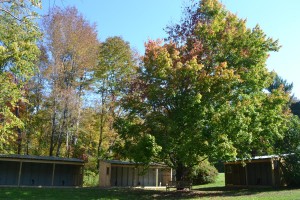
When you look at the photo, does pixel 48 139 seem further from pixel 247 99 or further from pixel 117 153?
pixel 247 99

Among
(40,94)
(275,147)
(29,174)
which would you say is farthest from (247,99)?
(40,94)

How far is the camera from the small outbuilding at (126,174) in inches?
1125

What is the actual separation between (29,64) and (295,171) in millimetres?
19251

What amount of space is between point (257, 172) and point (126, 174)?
11913 millimetres

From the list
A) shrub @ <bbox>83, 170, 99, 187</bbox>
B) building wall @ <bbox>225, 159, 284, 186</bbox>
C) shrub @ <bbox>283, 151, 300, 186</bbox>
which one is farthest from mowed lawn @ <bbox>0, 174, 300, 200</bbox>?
shrub @ <bbox>83, 170, 99, 187</bbox>

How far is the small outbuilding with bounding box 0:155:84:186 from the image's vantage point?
2610cm

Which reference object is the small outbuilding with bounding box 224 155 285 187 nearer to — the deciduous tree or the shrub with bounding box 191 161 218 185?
the shrub with bounding box 191 161 218 185

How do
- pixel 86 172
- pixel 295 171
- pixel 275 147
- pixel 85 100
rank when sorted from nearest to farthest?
pixel 295 171
pixel 275 147
pixel 86 172
pixel 85 100

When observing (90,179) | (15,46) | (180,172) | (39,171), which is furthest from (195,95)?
(90,179)

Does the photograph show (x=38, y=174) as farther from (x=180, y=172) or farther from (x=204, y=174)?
(x=204, y=174)

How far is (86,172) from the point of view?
3397 centimetres

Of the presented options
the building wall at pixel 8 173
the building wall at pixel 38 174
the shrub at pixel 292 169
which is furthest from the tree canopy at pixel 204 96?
the building wall at pixel 8 173

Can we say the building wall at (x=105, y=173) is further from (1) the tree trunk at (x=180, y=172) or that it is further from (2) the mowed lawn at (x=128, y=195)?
(1) the tree trunk at (x=180, y=172)

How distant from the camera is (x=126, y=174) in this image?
30234mm
